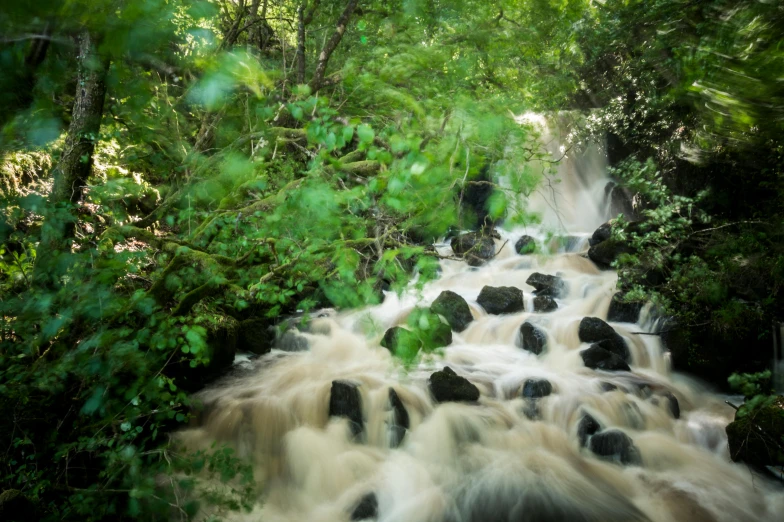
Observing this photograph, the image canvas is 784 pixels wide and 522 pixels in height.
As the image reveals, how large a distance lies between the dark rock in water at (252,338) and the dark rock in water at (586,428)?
5.04 meters

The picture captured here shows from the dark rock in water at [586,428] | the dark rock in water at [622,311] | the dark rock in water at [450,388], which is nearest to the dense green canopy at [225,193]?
the dark rock in water at [622,311]

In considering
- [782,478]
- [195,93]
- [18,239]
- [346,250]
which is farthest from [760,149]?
[18,239]

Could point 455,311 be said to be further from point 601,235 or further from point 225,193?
point 225,193

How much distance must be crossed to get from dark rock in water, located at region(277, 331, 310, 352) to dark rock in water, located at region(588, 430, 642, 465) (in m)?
4.77

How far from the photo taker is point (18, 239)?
341 cm

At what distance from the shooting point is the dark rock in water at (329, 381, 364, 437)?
5.50m

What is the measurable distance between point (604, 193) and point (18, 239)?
1348 centimetres

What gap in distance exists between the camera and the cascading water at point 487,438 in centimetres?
443

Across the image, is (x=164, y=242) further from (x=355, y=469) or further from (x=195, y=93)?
(x=355, y=469)

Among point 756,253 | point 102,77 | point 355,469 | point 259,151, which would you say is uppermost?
point 102,77

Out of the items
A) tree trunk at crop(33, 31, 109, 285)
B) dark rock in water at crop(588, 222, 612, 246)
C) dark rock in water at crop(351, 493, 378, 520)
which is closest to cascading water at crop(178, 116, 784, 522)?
dark rock in water at crop(351, 493, 378, 520)

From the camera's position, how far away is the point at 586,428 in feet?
17.7

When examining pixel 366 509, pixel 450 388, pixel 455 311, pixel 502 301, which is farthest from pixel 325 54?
pixel 502 301

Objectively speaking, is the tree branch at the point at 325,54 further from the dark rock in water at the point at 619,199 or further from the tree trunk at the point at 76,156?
the dark rock in water at the point at 619,199
